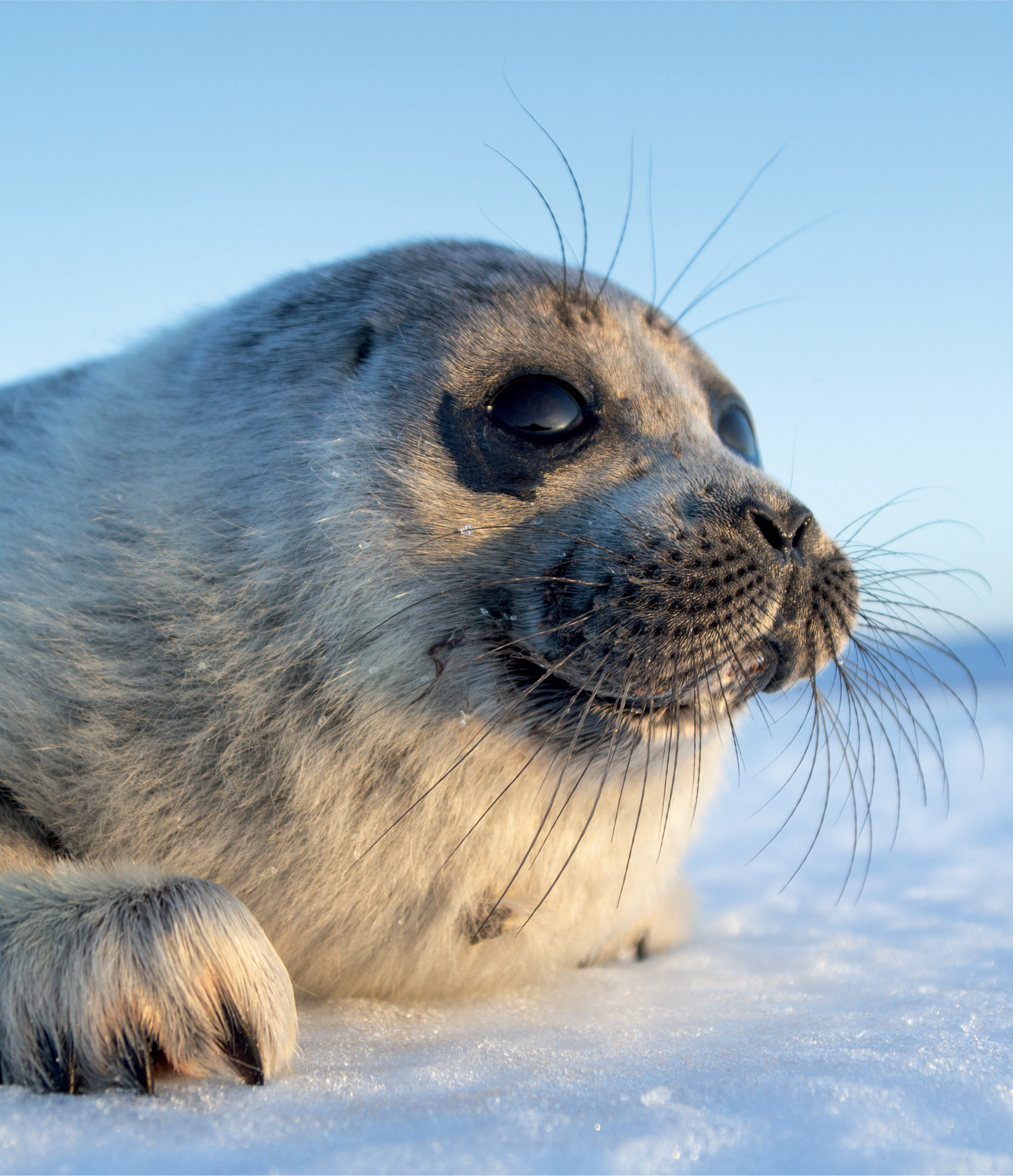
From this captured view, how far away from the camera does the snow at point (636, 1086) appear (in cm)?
134

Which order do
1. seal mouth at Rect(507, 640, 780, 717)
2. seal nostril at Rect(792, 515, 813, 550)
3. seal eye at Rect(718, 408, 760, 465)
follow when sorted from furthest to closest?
seal eye at Rect(718, 408, 760, 465) → seal nostril at Rect(792, 515, 813, 550) → seal mouth at Rect(507, 640, 780, 717)

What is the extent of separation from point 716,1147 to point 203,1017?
825 millimetres

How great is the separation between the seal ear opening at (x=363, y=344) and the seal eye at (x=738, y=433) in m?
1.07

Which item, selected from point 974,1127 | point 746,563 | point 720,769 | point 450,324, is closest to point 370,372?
point 450,324

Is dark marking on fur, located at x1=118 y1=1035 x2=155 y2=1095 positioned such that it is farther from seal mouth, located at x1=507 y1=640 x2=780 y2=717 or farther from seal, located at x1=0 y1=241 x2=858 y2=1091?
seal mouth, located at x1=507 y1=640 x2=780 y2=717

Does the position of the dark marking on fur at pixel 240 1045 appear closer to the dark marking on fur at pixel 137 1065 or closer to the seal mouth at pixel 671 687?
the dark marking on fur at pixel 137 1065

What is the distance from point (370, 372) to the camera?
2.52 m

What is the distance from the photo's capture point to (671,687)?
6.89ft

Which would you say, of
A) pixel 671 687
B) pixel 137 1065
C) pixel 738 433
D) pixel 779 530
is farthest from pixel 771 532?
pixel 137 1065

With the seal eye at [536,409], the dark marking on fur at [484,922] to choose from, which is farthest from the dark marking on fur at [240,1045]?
the seal eye at [536,409]

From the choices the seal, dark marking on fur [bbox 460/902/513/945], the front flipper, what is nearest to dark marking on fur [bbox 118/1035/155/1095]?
the front flipper

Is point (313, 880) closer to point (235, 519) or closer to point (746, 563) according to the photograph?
point (235, 519)

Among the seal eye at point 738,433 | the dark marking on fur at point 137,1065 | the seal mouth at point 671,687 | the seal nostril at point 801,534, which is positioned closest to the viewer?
the dark marking on fur at point 137,1065

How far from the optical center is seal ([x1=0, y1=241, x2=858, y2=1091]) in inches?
86.2
